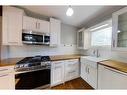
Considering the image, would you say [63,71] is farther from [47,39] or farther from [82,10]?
[82,10]

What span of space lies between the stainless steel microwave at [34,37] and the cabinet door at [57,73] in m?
0.67

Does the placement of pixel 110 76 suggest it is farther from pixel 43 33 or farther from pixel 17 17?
pixel 17 17

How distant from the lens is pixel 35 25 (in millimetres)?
2500

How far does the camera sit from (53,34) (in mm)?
2855

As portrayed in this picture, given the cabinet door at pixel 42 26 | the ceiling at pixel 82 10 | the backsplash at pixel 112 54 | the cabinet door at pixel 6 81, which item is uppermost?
the ceiling at pixel 82 10

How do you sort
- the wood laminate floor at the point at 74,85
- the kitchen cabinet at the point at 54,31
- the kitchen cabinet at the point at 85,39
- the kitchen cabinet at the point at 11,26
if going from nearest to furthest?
the kitchen cabinet at the point at 11,26, the wood laminate floor at the point at 74,85, the kitchen cabinet at the point at 54,31, the kitchen cabinet at the point at 85,39

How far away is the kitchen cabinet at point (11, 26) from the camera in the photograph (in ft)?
6.88

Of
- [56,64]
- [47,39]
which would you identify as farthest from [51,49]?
[56,64]

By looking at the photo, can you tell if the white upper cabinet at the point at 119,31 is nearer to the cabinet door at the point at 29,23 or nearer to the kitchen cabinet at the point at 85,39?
the kitchen cabinet at the point at 85,39

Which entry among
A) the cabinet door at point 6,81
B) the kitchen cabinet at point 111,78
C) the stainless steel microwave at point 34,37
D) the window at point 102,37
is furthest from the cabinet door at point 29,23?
the window at point 102,37

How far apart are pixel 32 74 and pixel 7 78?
47 cm

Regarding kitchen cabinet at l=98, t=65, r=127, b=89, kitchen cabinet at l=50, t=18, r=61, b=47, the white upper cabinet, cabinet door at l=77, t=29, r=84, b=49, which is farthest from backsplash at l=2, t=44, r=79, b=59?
the white upper cabinet

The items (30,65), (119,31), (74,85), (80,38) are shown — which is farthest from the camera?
(80,38)

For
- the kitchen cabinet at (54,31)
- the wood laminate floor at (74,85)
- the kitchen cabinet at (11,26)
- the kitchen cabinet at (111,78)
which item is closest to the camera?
the kitchen cabinet at (111,78)
